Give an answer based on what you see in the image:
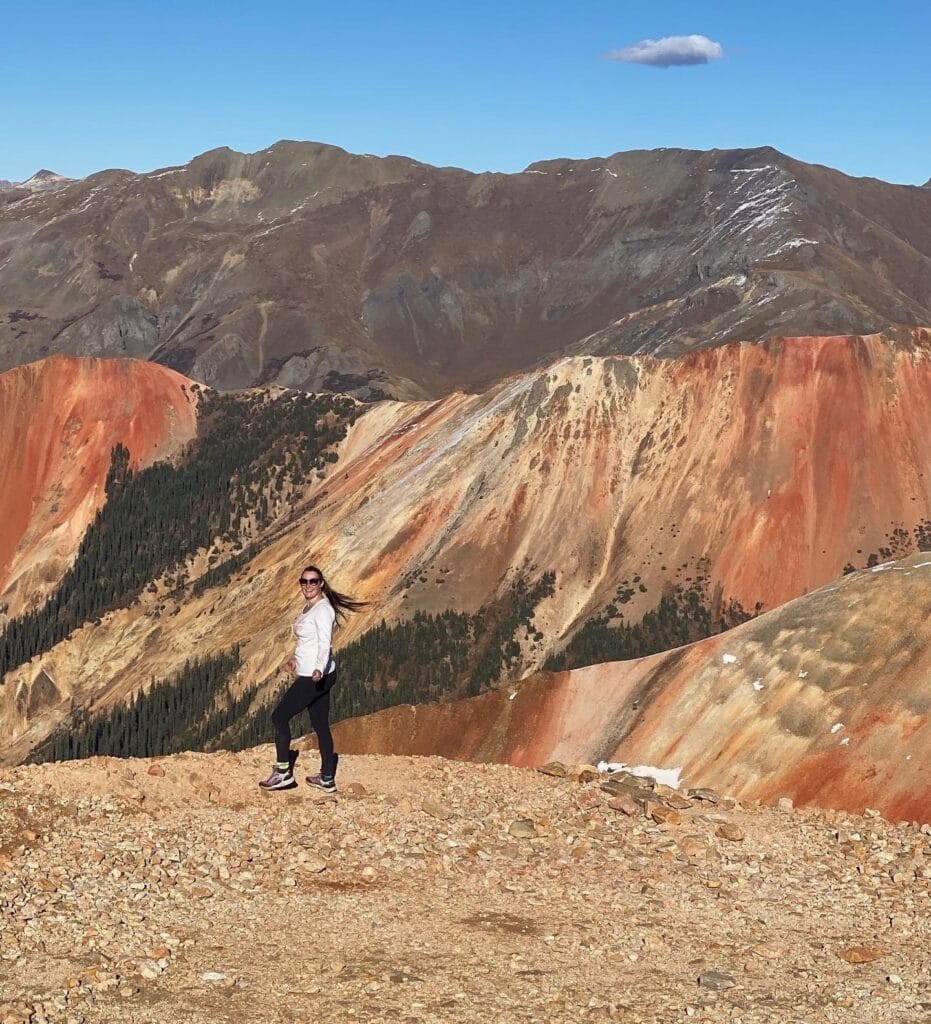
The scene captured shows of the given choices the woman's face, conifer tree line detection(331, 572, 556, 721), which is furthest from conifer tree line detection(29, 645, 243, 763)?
the woman's face

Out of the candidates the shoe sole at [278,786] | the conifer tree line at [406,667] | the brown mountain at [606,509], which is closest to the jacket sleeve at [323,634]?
the shoe sole at [278,786]

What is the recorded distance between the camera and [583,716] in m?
32.3

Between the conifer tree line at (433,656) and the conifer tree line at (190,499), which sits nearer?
the conifer tree line at (433,656)

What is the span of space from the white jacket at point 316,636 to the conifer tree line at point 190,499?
264ft

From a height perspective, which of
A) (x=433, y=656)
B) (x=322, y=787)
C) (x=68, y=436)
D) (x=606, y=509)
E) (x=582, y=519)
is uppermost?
(x=68, y=436)

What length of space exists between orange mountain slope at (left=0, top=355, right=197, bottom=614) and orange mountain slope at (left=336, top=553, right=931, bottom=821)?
76.9 m

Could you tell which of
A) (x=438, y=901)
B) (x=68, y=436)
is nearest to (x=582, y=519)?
(x=68, y=436)

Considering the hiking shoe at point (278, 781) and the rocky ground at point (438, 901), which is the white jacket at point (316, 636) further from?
the rocky ground at point (438, 901)

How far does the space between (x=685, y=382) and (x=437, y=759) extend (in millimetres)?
68975

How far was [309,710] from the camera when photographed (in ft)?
54.8

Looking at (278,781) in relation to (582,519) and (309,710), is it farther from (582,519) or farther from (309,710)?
(582,519)

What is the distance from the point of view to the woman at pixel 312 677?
16297 millimetres

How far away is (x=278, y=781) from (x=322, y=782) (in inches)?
23.9

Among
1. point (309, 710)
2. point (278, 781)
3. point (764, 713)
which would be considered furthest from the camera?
point (764, 713)
